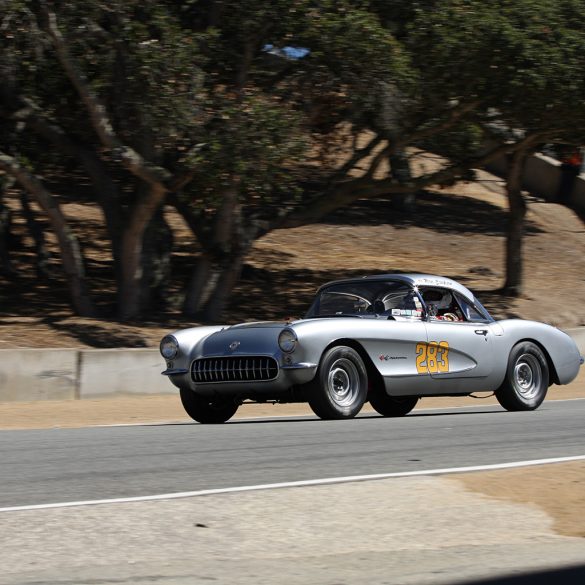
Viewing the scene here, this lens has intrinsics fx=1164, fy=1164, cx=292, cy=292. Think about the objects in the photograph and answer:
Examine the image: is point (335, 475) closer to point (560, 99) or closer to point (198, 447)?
point (198, 447)

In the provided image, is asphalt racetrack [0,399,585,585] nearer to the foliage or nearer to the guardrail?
the guardrail

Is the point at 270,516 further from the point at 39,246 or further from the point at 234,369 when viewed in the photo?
the point at 39,246

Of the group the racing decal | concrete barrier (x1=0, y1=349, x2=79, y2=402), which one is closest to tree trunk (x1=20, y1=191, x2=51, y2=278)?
concrete barrier (x1=0, y1=349, x2=79, y2=402)

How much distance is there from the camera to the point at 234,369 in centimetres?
1119

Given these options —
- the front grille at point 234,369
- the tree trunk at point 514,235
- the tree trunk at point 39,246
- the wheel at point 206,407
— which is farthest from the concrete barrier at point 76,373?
the tree trunk at point 514,235

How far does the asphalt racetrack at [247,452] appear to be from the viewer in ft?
23.5

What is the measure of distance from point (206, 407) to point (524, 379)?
3.72 m

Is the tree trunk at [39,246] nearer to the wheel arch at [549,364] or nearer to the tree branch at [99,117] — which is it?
the tree branch at [99,117]

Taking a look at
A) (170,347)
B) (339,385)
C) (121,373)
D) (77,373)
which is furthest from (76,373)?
(339,385)

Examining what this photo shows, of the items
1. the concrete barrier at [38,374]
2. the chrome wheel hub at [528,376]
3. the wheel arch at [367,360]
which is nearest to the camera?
the wheel arch at [367,360]

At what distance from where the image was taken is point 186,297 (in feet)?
78.0

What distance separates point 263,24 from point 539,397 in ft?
33.3

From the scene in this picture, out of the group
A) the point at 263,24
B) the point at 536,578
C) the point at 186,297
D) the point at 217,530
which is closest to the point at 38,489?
the point at 217,530

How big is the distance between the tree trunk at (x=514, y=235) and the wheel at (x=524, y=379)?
15.6 m
